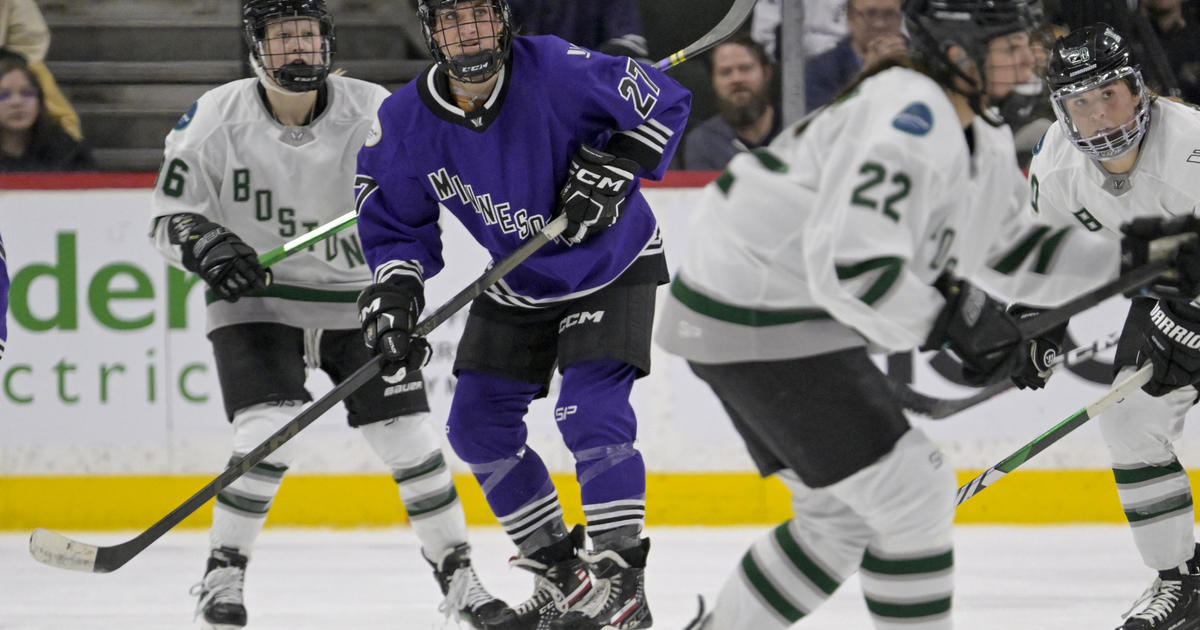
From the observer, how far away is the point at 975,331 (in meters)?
1.81

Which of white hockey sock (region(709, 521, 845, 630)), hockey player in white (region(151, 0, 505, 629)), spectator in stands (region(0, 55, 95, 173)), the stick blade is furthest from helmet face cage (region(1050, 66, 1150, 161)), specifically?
spectator in stands (region(0, 55, 95, 173))

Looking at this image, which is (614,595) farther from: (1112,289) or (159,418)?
(159,418)

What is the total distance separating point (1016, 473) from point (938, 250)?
259 centimetres

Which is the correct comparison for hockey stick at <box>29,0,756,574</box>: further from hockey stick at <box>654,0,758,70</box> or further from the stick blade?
hockey stick at <box>654,0,758,70</box>

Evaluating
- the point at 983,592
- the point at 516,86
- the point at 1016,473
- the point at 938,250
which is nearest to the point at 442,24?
the point at 516,86

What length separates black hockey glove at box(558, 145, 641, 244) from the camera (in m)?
2.52

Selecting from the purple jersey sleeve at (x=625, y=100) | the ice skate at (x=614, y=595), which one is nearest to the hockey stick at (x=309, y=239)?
the purple jersey sleeve at (x=625, y=100)

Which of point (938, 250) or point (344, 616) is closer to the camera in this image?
point (938, 250)

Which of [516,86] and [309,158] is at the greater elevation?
[516,86]

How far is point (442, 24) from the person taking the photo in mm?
2547

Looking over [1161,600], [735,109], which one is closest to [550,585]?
[1161,600]

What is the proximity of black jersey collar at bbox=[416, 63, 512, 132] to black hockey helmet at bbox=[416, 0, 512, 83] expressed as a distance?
29 millimetres

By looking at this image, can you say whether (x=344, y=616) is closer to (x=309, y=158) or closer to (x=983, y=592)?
(x=309, y=158)

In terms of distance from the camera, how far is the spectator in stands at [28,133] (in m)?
4.42
